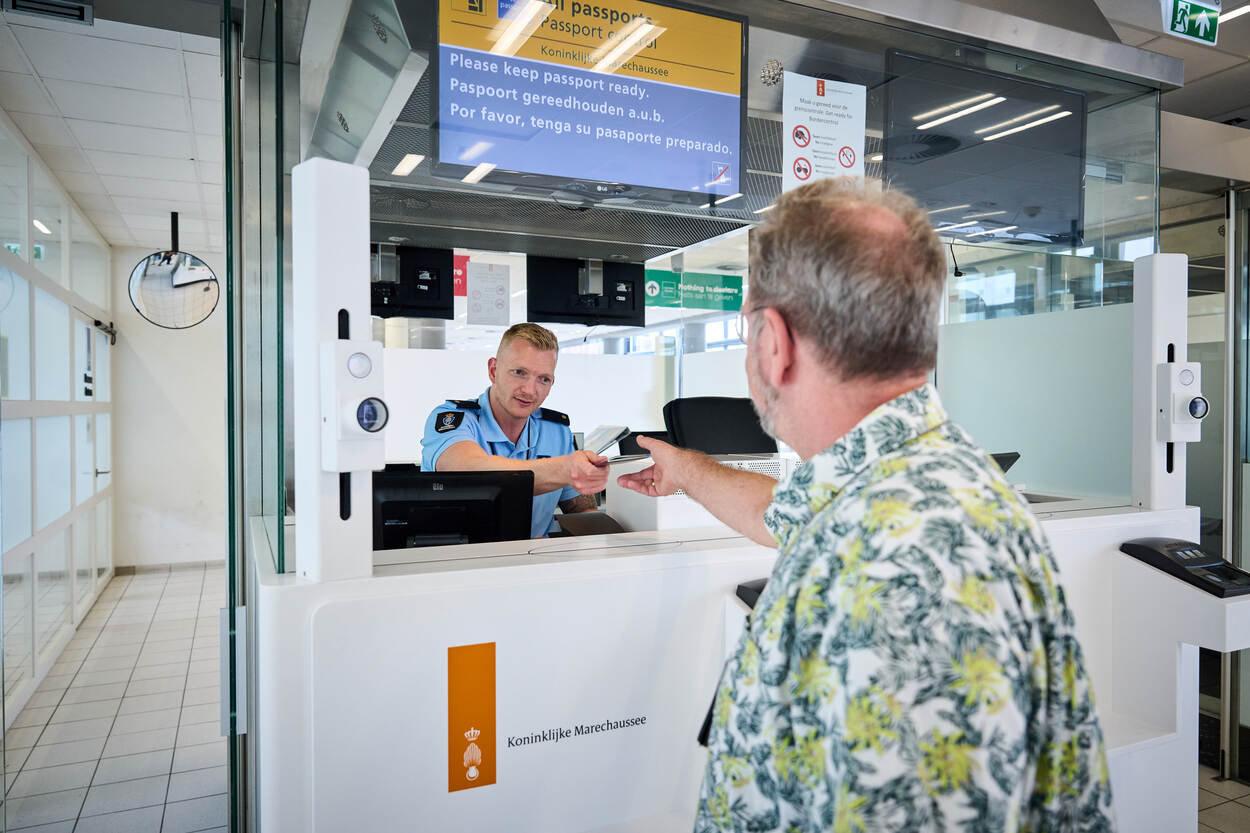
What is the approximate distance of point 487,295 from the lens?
5305 millimetres

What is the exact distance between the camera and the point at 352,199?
1282mm

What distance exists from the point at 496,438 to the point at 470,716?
6.30ft

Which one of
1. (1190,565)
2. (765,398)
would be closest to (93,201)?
(765,398)

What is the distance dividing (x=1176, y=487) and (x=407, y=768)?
7.22ft

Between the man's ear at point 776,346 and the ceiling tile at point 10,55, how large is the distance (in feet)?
13.9

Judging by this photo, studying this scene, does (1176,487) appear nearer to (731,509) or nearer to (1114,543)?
(1114,543)

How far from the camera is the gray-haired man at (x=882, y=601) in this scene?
664mm

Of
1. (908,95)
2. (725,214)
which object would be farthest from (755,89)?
(908,95)

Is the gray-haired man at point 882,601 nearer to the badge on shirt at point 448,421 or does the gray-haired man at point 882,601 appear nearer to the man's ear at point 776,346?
the man's ear at point 776,346

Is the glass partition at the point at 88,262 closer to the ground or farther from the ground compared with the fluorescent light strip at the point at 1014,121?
farther from the ground

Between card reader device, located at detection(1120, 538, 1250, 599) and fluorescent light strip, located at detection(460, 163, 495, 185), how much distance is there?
1.94 m

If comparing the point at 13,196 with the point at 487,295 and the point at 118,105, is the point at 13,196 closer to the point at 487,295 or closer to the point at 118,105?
the point at 118,105

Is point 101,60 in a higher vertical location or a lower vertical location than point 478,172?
higher

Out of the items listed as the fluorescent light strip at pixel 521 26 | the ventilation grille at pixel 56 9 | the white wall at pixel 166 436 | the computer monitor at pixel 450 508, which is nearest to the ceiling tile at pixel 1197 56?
the fluorescent light strip at pixel 521 26
